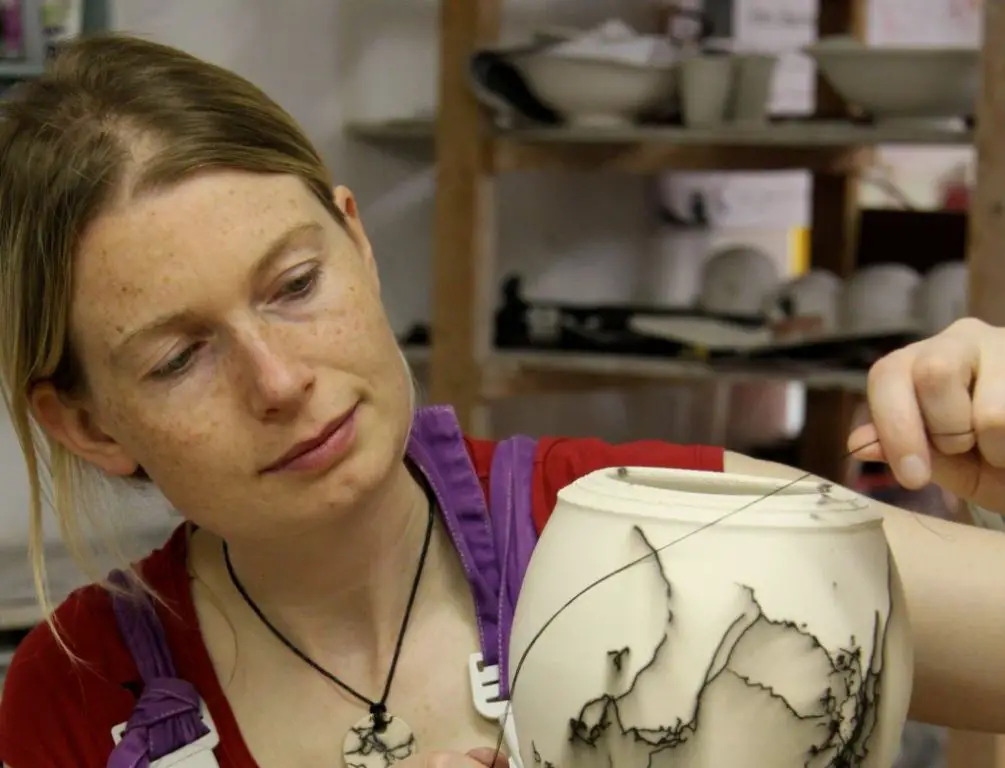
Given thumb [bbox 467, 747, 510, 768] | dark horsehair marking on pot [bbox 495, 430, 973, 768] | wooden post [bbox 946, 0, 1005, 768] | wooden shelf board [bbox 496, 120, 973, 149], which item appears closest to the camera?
dark horsehair marking on pot [bbox 495, 430, 973, 768]

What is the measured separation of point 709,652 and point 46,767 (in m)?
0.62

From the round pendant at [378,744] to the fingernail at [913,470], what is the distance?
474 millimetres

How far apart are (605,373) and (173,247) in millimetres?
1193

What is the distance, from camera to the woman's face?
32.0 inches

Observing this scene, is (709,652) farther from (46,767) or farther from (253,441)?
(46,767)

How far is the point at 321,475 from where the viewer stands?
830 millimetres

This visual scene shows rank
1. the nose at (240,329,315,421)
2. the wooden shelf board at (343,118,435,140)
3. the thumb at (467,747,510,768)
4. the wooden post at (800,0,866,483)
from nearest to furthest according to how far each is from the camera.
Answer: the thumb at (467,747,510,768)
the nose at (240,329,315,421)
the wooden shelf board at (343,118,435,140)
the wooden post at (800,0,866,483)

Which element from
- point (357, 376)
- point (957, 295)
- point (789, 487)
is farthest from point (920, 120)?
point (789, 487)

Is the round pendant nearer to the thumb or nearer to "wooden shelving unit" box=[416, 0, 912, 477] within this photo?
the thumb

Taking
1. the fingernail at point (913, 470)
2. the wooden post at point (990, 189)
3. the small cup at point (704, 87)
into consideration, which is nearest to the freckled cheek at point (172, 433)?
the fingernail at point (913, 470)

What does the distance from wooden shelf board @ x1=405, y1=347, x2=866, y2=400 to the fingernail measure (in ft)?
3.94

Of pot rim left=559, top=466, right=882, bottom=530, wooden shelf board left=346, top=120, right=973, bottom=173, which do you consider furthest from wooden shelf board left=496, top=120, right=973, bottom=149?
pot rim left=559, top=466, right=882, bottom=530

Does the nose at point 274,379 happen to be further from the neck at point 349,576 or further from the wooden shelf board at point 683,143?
the wooden shelf board at point 683,143

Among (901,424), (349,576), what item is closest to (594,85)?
(349,576)
